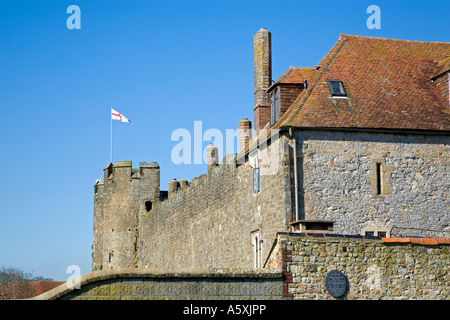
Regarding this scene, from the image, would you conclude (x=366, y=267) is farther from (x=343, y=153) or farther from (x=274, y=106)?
(x=274, y=106)

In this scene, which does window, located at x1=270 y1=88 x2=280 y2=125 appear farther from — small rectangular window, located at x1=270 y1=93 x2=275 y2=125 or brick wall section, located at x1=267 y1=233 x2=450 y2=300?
brick wall section, located at x1=267 y1=233 x2=450 y2=300

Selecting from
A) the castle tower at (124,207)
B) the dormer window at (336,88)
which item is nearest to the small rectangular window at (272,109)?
the dormer window at (336,88)

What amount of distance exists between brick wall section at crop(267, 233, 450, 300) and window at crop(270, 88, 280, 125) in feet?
27.2

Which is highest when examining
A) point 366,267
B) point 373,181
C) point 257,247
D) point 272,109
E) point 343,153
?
point 272,109

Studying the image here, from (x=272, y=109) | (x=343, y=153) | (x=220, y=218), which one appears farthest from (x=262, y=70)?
(x=343, y=153)

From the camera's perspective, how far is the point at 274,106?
23.9 metres

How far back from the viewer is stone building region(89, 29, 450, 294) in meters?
20.7

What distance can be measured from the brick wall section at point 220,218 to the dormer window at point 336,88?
97.5 inches

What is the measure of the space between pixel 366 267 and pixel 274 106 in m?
9.15

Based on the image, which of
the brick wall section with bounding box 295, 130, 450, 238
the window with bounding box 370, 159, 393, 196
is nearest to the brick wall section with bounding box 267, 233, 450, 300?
the brick wall section with bounding box 295, 130, 450, 238

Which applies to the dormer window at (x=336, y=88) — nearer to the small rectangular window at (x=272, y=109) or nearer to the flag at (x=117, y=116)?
the small rectangular window at (x=272, y=109)

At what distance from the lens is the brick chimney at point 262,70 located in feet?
83.2

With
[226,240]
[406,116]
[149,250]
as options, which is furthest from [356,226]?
[149,250]

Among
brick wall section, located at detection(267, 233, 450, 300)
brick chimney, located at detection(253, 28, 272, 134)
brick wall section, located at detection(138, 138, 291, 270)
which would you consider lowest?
brick wall section, located at detection(267, 233, 450, 300)
